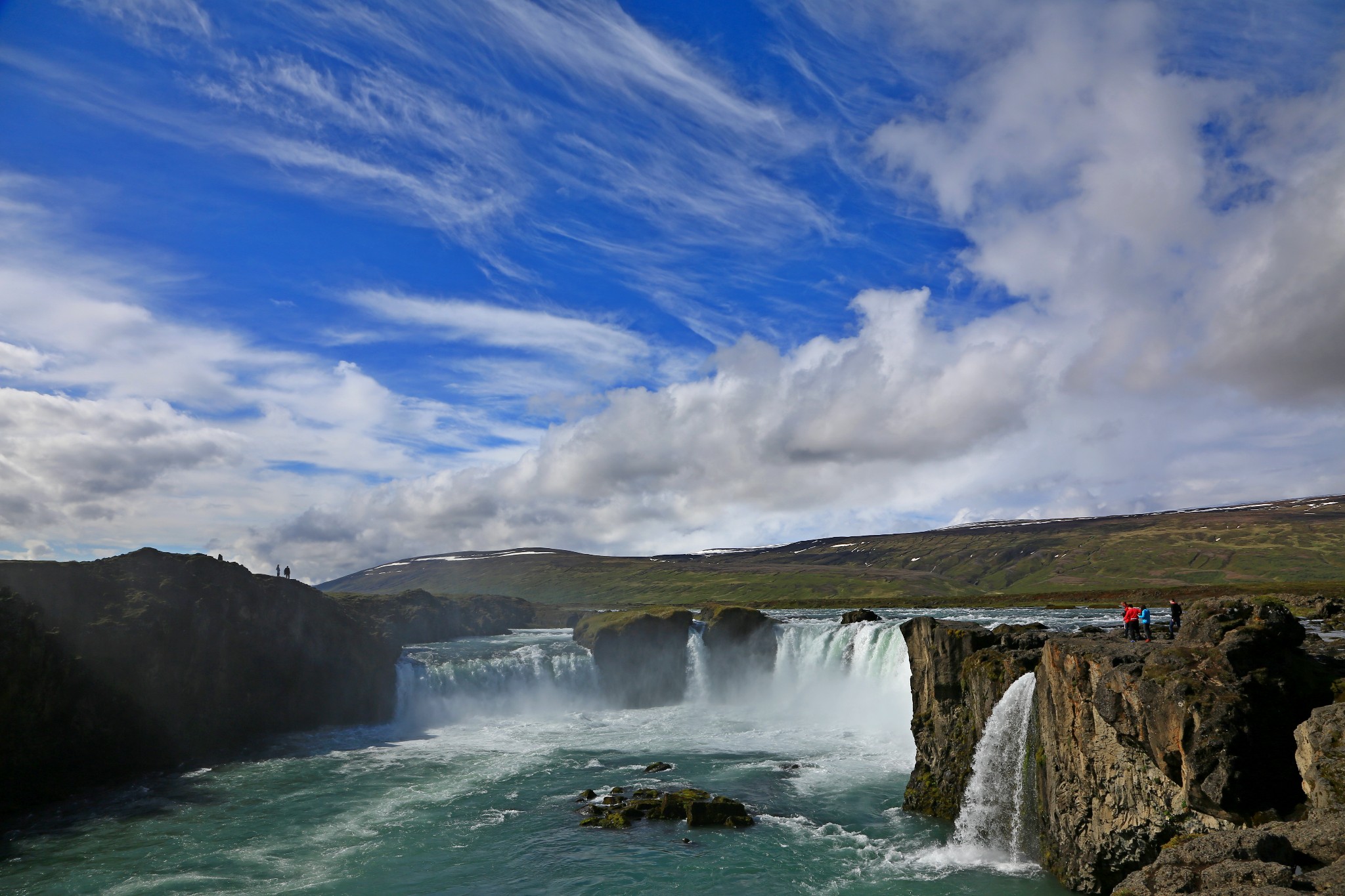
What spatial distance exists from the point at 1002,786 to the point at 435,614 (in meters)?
111

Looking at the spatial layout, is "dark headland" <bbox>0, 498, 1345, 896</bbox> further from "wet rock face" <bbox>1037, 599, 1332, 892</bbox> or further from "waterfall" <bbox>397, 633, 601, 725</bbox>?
A: "waterfall" <bbox>397, 633, 601, 725</bbox>

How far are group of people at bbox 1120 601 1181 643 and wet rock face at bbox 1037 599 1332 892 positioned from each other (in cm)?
265

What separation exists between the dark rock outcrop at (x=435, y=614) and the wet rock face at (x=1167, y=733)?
81908mm

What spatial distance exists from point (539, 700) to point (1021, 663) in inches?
2277

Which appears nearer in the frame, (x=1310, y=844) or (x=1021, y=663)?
(x=1310, y=844)

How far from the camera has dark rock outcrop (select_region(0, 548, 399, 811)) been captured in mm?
44219

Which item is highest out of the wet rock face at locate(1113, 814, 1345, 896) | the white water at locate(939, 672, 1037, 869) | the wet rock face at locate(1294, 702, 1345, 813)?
the wet rock face at locate(1294, 702, 1345, 813)

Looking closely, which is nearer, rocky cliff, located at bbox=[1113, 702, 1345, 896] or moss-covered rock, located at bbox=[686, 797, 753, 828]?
rocky cliff, located at bbox=[1113, 702, 1345, 896]

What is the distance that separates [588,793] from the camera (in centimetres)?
4191

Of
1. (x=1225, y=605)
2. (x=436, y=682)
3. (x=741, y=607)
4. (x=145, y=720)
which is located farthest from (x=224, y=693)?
(x=1225, y=605)

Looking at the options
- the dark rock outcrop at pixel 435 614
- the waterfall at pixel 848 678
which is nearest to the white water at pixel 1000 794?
the waterfall at pixel 848 678

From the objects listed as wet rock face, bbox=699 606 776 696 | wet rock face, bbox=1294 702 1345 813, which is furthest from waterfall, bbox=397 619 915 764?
wet rock face, bbox=1294 702 1345 813

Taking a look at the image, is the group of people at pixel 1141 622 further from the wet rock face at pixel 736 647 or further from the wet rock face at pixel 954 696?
the wet rock face at pixel 736 647

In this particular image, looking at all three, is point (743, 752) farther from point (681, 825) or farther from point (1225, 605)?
point (1225, 605)
